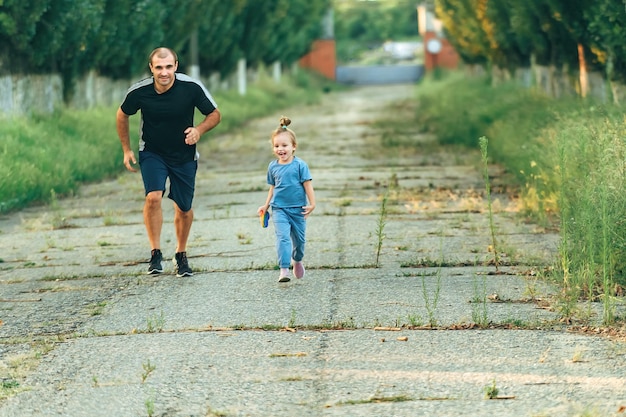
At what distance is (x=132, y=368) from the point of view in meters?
6.67

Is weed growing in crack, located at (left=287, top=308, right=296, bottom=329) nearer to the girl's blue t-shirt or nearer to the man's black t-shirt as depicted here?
the girl's blue t-shirt

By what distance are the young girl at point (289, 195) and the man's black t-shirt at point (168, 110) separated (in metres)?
0.85

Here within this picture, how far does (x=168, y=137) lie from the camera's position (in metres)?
9.91

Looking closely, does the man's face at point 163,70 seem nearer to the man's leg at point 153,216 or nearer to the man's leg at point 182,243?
the man's leg at point 153,216

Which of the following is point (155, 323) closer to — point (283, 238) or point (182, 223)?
point (283, 238)

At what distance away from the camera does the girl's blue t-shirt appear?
30.7 feet

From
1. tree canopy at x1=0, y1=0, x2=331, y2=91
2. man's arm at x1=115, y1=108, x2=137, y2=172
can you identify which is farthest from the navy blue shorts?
tree canopy at x1=0, y1=0, x2=331, y2=91

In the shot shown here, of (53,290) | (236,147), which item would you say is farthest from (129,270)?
(236,147)

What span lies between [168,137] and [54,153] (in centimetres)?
804

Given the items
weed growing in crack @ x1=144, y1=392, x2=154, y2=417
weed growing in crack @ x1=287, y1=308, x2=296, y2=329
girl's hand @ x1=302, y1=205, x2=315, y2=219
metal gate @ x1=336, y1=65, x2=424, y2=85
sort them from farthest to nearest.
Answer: metal gate @ x1=336, y1=65, x2=424, y2=85, girl's hand @ x1=302, y1=205, x2=315, y2=219, weed growing in crack @ x1=287, y1=308, x2=296, y2=329, weed growing in crack @ x1=144, y1=392, x2=154, y2=417

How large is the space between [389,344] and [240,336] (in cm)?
90

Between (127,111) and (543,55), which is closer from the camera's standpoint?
(127,111)

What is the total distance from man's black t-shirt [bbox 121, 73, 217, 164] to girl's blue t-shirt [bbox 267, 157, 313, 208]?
0.90 meters

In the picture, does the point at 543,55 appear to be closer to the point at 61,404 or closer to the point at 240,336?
the point at 240,336
